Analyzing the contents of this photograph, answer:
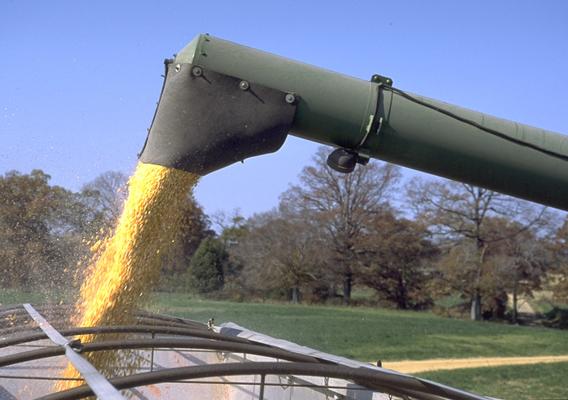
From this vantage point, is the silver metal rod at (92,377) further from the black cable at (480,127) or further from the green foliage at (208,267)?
the green foliage at (208,267)

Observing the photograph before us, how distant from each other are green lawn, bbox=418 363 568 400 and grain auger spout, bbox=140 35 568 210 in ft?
33.0

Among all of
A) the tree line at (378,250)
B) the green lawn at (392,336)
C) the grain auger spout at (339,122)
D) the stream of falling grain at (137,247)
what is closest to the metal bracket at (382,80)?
the grain auger spout at (339,122)

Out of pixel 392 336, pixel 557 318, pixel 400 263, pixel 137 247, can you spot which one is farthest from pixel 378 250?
pixel 137 247

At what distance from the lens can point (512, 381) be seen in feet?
48.9

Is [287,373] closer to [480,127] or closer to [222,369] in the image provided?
[222,369]

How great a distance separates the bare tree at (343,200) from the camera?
44375mm

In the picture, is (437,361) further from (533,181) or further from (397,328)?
(533,181)

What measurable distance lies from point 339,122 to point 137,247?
1229mm

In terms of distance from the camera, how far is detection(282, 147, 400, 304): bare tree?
44375 millimetres

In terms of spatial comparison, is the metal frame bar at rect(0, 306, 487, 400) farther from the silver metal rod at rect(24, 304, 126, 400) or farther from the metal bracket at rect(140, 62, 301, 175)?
the metal bracket at rect(140, 62, 301, 175)

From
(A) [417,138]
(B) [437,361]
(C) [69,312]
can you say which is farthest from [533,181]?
(B) [437,361]

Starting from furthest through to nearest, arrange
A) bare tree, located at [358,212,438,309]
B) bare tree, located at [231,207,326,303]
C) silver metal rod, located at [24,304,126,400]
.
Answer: bare tree, located at [231,207,326,303]
bare tree, located at [358,212,438,309]
silver metal rod, located at [24,304,126,400]

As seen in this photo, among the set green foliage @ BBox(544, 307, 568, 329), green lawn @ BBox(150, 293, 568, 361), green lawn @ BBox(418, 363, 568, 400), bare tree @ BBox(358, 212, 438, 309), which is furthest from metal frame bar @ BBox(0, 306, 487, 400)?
bare tree @ BBox(358, 212, 438, 309)

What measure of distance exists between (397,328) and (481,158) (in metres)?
22.4
